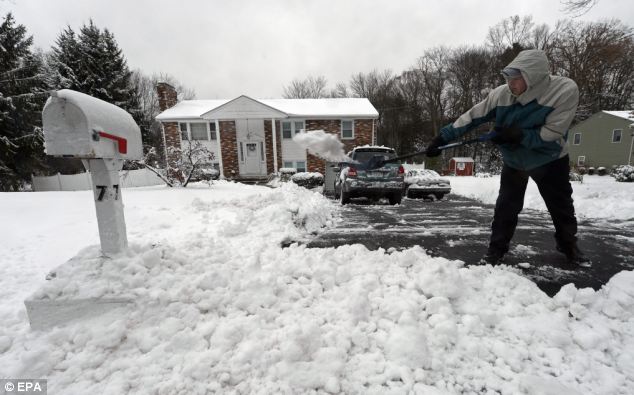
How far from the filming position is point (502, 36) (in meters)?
33.1

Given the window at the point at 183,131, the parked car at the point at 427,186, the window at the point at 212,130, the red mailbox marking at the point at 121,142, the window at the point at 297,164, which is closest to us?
the red mailbox marking at the point at 121,142

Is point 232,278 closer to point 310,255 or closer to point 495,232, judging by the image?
point 310,255

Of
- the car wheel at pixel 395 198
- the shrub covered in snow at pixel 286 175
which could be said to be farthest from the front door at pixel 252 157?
the car wheel at pixel 395 198

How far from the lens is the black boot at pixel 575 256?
8.99ft

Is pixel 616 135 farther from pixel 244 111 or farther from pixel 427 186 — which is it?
pixel 244 111

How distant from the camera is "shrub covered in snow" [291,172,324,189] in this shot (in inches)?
610

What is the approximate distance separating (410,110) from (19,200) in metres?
36.4

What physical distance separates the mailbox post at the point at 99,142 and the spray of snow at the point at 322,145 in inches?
102

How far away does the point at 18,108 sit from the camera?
47.9 ft

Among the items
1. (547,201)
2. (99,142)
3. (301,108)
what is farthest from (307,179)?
(99,142)

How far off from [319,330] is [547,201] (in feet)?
8.94

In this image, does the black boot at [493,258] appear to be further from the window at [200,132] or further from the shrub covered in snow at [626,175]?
the shrub covered in snow at [626,175]

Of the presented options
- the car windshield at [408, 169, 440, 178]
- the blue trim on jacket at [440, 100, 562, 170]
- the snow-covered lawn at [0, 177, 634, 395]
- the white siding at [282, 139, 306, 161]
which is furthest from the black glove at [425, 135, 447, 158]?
the white siding at [282, 139, 306, 161]

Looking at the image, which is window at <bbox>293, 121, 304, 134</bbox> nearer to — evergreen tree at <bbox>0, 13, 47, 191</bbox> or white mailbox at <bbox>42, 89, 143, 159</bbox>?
Result: evergreen tree at <bbox>0, 13, 47, 191</bbox>
